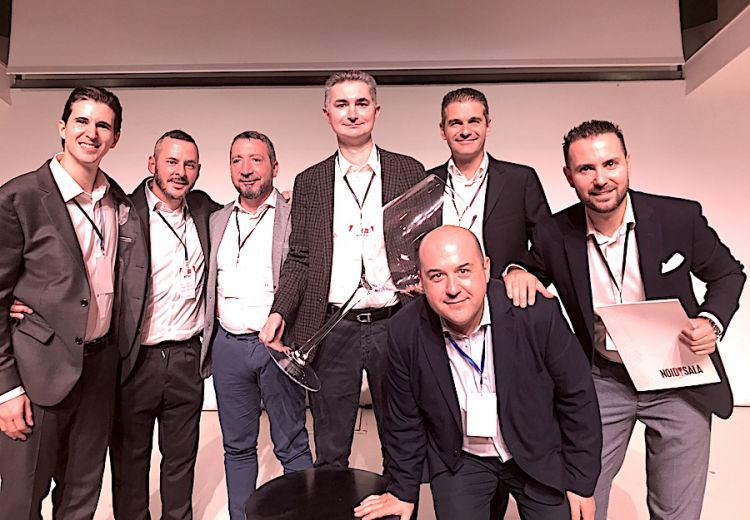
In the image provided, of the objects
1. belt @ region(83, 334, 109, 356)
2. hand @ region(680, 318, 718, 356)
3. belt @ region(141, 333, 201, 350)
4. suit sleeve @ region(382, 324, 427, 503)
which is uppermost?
hand @ region(680, 318, 718, 356)

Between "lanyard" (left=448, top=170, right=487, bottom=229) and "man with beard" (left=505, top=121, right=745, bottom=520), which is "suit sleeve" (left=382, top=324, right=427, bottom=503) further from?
"lanyard" (left=448, top=170, right=487, bottom=229)

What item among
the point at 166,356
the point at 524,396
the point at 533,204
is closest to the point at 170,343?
the point at 166,356

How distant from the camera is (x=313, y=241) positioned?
195cm

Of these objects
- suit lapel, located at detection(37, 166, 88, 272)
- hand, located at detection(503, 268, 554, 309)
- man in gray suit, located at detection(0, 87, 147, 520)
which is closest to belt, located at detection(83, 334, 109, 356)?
man in gray suit, located at detection(0, 87, 147, 520)

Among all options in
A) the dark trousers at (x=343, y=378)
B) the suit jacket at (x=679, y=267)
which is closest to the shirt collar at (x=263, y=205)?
the dark trousers at (x=343, y=378)

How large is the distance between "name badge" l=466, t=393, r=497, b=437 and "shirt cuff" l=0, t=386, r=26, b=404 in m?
1.44

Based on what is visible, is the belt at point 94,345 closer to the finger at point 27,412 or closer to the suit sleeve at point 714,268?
the finger at point 27,412

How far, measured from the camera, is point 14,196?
1671mm

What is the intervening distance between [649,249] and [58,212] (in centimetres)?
193

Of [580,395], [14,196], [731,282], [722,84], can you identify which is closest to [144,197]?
[14,196]

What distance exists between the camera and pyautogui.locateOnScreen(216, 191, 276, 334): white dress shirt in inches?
86.8

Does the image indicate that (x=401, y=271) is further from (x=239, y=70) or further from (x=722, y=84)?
(x=722, y=84)

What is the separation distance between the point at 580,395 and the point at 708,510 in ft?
5.72

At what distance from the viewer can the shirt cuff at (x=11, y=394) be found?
167 cm
